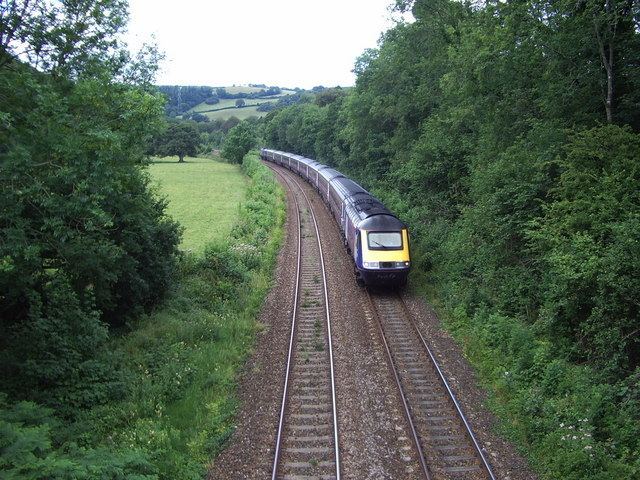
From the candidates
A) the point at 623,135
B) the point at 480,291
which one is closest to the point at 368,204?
the point at 480,291

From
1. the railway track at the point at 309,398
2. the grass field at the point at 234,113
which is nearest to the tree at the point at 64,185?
the railway track at the point at 309,398

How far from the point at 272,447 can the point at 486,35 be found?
15230 mm

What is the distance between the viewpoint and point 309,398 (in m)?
11.5

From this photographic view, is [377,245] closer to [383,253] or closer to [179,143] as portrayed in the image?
[383,253]

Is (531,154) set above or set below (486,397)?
above

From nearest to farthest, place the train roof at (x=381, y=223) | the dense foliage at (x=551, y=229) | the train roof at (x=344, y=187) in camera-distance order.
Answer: the dense foliage at (x=551, y=229), the train roof at (x=381, y=223), the train roof at (x=344, y=187)

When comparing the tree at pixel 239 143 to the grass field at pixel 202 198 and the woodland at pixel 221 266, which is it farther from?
the woodland at pixel 221 266

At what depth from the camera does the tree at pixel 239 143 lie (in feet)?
251

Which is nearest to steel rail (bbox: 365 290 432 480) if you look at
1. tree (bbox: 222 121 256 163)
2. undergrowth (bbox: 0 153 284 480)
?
undergrowth (bbox: 0 153 284 480)

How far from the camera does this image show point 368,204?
21250mm

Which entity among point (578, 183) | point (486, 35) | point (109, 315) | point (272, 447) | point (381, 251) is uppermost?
point (486, 35)

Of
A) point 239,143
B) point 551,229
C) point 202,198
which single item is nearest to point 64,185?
point 551,229

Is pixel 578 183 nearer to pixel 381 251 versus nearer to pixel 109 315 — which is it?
pixel 381 251

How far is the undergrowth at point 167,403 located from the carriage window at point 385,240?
185 inches
